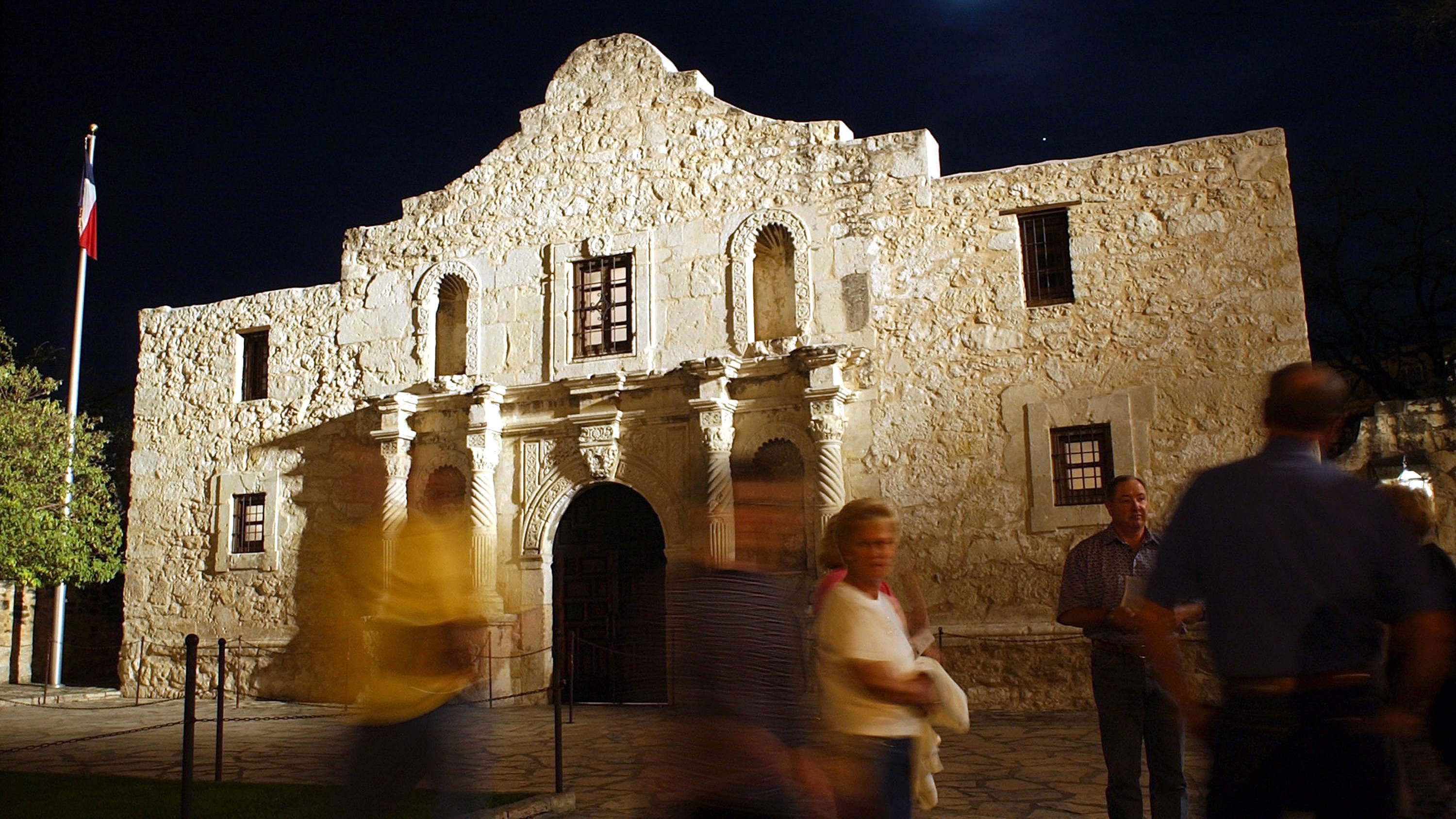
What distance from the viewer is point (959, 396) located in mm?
11367

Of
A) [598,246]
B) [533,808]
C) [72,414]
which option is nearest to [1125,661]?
[533,808]

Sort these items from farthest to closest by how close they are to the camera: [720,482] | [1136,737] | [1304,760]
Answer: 1. [720,482]
2. [1136,737]
3. [1304,760]

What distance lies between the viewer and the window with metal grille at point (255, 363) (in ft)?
50.4

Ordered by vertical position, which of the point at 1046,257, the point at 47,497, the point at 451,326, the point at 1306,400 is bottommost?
the point at 1306,400

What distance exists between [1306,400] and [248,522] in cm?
1470

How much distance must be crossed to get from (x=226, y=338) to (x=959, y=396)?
10.5 meters

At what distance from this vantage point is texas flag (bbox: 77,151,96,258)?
17.4m

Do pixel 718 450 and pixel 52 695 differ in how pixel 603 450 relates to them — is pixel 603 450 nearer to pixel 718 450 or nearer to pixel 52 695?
pixel 718 450

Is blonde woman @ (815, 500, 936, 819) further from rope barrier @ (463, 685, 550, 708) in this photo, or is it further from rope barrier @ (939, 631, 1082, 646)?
rope barrier @ (939, 631, 1082, 646)

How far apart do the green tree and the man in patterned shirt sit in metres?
15.6

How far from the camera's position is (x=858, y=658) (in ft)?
10.5

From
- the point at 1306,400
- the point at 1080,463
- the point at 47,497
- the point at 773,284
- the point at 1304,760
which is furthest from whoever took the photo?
the point at 47,497

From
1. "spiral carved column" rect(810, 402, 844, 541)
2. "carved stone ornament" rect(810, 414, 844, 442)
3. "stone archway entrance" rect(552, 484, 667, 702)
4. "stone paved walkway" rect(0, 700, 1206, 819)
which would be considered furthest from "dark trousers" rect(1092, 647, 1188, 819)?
"stone archway entrance" rect(552, 484, 667, 702)

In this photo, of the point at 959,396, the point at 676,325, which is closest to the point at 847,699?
the point at 959,396
